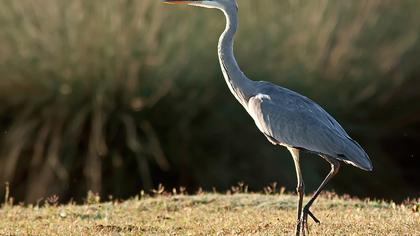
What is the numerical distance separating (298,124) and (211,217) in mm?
987

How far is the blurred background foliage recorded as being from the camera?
8.41m

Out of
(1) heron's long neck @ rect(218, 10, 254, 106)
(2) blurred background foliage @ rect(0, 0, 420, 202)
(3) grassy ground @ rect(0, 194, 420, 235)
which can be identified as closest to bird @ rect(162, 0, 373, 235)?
(1) heron's long neck @ rect(218, 10, 254, 106)

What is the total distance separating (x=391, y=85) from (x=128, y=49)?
2.73 metres

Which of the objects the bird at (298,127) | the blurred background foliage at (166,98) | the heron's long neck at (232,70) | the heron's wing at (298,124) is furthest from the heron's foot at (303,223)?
the blurred background foliage at (166,98)

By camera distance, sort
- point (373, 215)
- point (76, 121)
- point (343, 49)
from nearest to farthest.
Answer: point (373, 215), point (76, 121), point (343, 49)

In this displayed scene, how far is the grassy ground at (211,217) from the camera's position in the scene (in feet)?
17.7

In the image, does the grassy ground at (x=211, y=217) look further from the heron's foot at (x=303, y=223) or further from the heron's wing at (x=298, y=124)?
the heron's wing at (x=298, y=124)

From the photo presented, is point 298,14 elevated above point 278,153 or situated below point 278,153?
above

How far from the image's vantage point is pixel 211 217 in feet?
20.0

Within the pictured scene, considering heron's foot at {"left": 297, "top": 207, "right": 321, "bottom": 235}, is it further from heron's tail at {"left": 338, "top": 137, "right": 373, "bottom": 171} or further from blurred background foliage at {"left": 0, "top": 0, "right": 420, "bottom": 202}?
blurred background foliage at {"left": 0, "top": 0, "right": 420, "bottom": 202}

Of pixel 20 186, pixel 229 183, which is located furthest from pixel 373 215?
pixel 20 186

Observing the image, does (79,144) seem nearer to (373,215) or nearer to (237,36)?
(237,36)

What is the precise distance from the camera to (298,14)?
9273 millimetres

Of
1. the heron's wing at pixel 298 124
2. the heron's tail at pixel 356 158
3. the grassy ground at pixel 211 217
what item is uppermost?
the heron's wing at pixel 298 124
